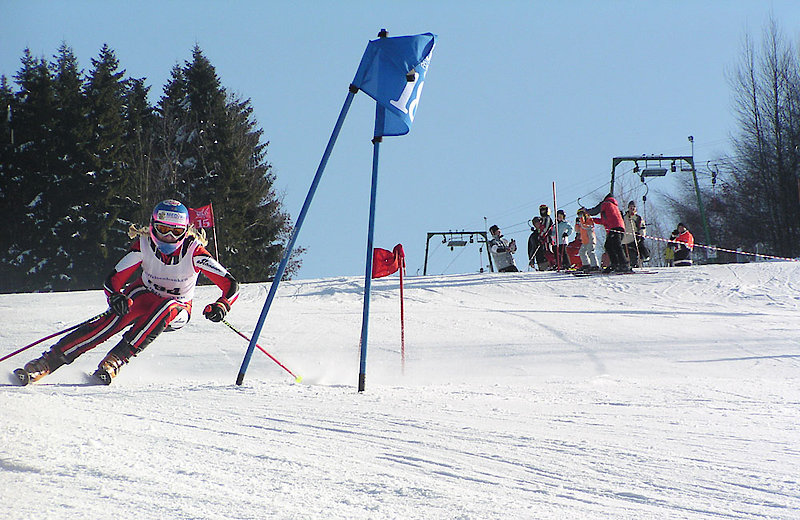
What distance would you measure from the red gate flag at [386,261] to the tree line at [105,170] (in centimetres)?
2283

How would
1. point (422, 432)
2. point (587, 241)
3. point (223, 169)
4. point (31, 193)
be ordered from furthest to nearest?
point (223, 169), point (31, 193), point (587, 241), point (422, 432)

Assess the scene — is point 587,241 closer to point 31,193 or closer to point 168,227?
point 168,227

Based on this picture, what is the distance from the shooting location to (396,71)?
19.1 feet

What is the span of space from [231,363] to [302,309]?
4026 millimetres

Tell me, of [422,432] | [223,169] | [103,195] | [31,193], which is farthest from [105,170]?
[422,432]

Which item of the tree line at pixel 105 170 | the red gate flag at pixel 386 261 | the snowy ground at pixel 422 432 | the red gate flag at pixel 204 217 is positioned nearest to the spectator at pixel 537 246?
the red gate flag at pixel 204 217

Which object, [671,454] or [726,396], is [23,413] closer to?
[671,454]

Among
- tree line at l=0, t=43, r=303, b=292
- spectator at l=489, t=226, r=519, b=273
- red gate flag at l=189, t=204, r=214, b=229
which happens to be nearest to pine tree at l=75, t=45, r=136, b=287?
tree line at l=0, t=43, r=303, b=292

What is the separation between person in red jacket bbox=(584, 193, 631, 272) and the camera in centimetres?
1457

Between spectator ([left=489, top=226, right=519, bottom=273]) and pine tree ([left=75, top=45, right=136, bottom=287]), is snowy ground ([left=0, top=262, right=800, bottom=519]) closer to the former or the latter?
spectator ([left=489, top=226, right=519, bottom=273])

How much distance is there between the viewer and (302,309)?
1212cm

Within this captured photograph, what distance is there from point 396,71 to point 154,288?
2.67m

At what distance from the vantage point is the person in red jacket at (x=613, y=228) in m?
14.6

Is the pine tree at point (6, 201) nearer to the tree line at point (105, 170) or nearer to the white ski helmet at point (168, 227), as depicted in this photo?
the tree line at point (105, 170)
